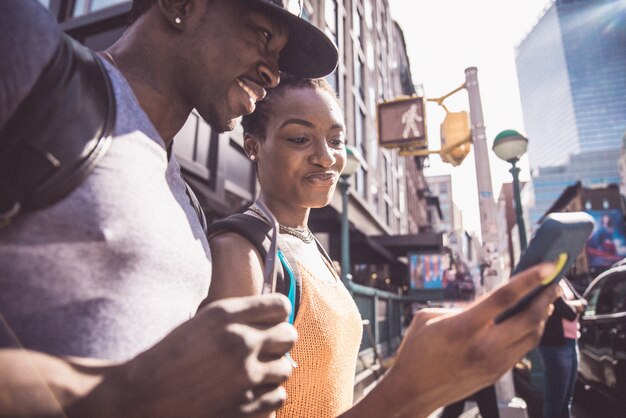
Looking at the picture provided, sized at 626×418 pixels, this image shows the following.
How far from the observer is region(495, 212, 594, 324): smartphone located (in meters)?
0.80

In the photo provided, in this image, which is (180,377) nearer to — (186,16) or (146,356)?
(146,356)

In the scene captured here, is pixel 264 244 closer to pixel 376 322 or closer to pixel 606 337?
pixel 606 337

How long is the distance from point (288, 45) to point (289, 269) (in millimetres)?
1020

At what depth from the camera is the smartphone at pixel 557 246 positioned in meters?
0.80

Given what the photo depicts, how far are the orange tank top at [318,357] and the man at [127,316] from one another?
18.7 inches

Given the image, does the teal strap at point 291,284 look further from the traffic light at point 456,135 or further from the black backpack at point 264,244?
the traffic light at point 456,135

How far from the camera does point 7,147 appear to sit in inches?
28.3

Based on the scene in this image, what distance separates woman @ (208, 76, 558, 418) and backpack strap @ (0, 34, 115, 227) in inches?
21.6

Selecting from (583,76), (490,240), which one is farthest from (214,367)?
(583,76)

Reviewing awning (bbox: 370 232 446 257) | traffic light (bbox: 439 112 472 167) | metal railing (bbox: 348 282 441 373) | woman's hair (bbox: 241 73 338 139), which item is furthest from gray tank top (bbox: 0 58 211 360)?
awning (bbox: 370 232 446 257)

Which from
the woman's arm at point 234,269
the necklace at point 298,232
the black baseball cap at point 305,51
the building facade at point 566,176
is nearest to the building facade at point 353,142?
the black baseball cap at point 305,51

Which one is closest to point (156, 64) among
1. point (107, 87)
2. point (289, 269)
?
point (107, 87)

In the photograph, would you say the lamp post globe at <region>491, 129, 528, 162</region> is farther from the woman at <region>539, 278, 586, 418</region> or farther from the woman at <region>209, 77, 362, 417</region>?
the woman at <region>209, 77, 362, 417</region>

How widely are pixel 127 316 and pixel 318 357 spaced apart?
78 centimetres
